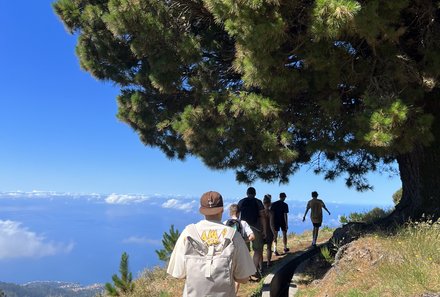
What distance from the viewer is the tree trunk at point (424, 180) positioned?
332 inches

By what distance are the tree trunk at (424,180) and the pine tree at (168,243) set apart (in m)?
6.55

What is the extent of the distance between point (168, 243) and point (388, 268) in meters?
7.85

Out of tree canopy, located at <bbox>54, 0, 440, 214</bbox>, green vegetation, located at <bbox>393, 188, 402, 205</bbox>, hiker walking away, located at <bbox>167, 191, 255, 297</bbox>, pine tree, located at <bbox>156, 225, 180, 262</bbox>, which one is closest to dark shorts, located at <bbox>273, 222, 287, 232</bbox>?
tree canopy, located at <bbox>54, 0, 440, 214</bbox>

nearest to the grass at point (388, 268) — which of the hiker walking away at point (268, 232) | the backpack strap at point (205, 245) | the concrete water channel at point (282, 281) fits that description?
the concrete water channel at point (282, 281)

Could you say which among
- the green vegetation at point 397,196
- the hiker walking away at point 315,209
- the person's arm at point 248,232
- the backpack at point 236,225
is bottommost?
the person's arm at point 248,232

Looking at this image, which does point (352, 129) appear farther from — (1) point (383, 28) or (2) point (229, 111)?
(2) point (229, 111)

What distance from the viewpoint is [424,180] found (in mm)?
8672

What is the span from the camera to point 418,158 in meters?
8.82

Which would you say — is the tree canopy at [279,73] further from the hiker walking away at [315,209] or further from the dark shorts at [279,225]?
the hiker walking away at [315,209]

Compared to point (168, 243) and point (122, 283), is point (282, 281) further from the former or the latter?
point (168, 243)

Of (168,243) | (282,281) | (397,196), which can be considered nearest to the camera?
(282,281)

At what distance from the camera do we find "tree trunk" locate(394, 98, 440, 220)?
843 centimetres

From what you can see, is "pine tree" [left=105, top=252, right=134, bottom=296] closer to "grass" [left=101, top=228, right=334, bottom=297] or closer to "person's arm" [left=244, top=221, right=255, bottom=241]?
"grass" [left=101, top=228, right=334, bottom=297]

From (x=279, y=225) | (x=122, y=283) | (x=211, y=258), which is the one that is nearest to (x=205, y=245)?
(x=211, y=258)
